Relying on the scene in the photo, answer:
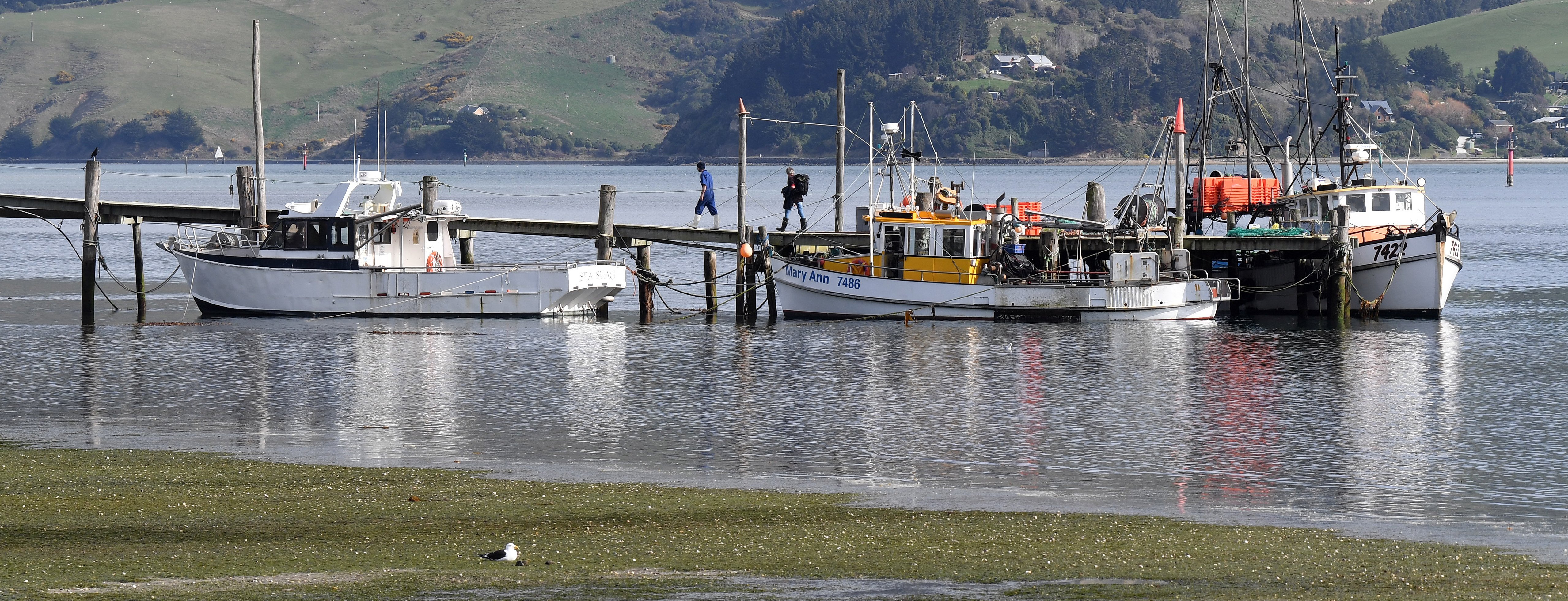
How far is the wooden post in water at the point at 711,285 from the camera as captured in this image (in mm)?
46500

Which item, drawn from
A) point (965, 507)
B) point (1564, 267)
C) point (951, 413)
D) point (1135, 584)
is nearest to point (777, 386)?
point (951, 413)

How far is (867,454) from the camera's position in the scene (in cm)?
2488

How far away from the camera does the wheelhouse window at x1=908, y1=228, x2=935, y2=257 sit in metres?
43.3

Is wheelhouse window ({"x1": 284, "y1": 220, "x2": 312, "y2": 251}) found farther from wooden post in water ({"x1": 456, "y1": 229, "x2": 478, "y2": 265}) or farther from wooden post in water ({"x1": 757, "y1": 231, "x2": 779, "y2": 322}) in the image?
wooden post in water ({"x1": 757, "y1": 231, "x2": 779, "y2": 322})

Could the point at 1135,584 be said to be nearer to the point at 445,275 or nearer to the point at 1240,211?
the point at 445,275

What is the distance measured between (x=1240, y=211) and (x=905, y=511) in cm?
3535

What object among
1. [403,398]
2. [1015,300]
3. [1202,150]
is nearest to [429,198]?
[403,398]

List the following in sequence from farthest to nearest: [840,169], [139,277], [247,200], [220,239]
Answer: [139,277] → [840,169] → [247,200] → [220,239]

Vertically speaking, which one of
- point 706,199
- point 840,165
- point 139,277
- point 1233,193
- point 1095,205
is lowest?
point 139,277

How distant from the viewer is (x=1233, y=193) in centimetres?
5228

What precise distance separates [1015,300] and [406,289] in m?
16.0

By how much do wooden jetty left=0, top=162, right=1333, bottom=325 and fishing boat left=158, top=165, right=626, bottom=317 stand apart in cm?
92

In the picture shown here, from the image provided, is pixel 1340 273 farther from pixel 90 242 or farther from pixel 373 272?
pixel 90 242

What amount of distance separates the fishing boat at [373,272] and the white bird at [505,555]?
1162 inches
